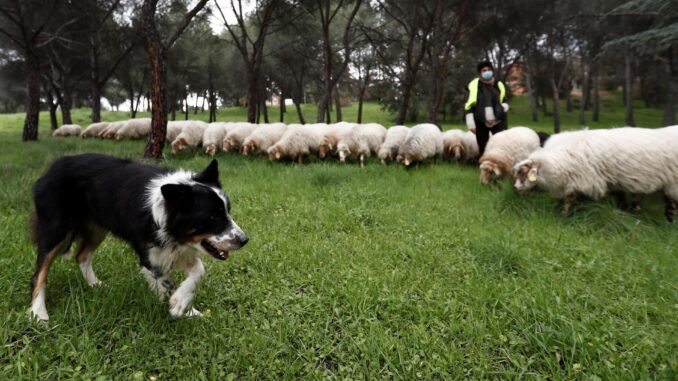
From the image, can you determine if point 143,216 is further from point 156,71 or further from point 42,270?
point 156,71

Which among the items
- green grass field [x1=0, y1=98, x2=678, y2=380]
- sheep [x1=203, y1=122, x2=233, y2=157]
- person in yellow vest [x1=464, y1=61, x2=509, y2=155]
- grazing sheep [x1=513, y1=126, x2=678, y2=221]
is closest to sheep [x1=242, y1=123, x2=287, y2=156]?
sheep [x1=203, y1=122, x2=233, y2=157]

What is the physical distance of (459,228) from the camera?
4930 mm

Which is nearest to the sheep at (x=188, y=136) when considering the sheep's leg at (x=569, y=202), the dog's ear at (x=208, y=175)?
the dog's ear at (x=208, y=175)

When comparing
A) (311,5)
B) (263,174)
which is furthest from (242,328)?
(311,5)

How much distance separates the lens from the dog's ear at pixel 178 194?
2.43 m

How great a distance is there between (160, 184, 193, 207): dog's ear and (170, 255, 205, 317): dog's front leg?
535mm

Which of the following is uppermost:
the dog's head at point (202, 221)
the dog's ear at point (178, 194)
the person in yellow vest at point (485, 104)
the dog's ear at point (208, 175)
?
the person in yellow vest at point (485, 104)

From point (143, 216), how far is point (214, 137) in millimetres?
10590

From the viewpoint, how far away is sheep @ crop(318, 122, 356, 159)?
1097cm

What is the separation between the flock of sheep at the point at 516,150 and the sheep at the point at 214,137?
33mm

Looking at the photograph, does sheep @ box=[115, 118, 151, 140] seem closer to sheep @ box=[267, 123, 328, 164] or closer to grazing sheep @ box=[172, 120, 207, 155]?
grazing sheep @ box=[172, 120, 207, 155]

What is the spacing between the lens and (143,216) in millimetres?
2662

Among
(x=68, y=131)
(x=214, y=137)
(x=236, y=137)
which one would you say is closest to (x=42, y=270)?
(x=236, y=137)

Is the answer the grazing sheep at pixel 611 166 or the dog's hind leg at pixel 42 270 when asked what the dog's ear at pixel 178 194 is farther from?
the grazing sheep at pixel 611 166
